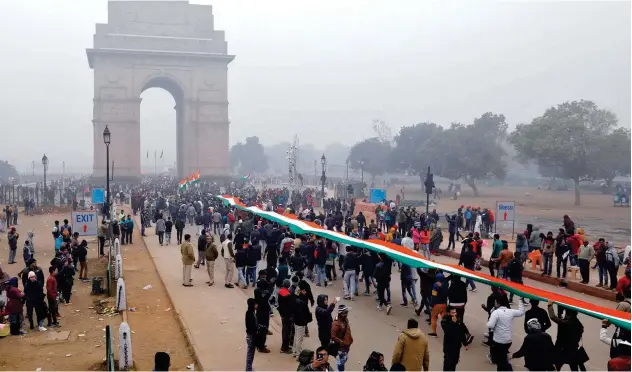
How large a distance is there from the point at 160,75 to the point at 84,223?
163 ft

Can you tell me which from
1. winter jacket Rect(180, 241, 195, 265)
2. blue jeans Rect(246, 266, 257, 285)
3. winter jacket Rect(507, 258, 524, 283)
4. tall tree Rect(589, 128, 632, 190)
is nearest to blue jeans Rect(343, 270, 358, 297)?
blue jeans Rect(246, 266, 257, 285)

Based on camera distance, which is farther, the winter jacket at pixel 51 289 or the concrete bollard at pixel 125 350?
the winter jacket at pixel 51 289

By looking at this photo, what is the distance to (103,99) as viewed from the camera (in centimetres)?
6269

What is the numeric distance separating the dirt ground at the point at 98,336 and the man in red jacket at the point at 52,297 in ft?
0.78

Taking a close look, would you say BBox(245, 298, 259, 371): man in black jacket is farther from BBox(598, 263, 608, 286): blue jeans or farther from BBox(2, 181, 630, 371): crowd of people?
BBox(598, 263, 608, 286): blue jeans

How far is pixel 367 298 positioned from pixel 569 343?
249 inches

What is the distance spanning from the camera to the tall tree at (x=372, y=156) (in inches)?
3351

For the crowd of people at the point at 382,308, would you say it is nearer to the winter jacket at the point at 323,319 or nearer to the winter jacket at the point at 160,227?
the winter jacket at the point at 323,319

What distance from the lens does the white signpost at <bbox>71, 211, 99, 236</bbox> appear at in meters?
18.1

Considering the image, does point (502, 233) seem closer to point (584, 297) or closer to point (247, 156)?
point (584, 297)

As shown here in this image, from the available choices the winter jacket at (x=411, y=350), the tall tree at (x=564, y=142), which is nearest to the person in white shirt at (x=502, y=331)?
the winter jacket at (x=411, y=350)

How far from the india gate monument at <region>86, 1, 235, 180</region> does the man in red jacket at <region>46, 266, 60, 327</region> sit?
52781 millimetres

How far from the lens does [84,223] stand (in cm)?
1819

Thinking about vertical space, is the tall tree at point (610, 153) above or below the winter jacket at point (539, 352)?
above
